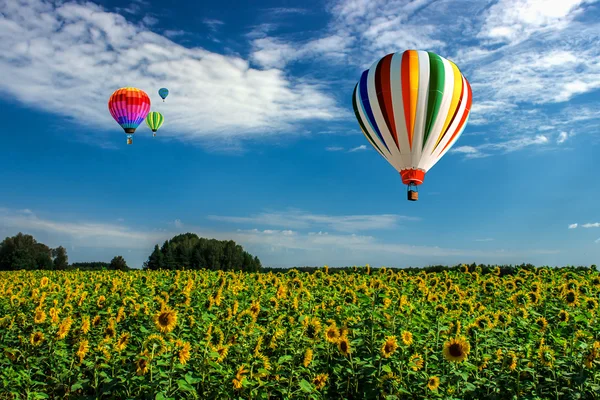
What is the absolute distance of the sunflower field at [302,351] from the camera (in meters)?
6.50

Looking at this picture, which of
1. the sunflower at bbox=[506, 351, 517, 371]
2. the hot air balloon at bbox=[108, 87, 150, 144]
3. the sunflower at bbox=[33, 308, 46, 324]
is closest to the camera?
the sunflower at bbox=[506, 351, 517, 371]

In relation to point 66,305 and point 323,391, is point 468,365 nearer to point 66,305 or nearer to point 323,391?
point 323,391

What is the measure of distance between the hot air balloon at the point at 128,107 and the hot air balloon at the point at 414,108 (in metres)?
22.3

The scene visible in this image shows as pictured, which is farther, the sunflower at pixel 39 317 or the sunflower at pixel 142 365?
the sunflower at pixel 39 317

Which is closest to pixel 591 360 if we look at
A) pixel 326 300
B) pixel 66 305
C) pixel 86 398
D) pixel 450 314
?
pixel 450 314

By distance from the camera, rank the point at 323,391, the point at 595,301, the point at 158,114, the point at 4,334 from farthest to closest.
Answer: the point at 158,114 → the point at 595,301 → the point at 4,334 → the point at 323,391

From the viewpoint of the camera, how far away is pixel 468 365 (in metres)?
7.42

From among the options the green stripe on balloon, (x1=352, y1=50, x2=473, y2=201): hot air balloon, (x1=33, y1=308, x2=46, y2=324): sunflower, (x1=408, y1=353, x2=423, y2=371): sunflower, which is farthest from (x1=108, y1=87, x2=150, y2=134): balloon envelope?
(x1=408, y1=353, x2=423, y2=371): sunflower

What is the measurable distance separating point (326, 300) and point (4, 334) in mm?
6071

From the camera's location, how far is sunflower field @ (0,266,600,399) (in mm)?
6504

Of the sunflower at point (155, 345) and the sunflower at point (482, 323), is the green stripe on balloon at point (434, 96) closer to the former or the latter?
the sunflower at point (482, 323)

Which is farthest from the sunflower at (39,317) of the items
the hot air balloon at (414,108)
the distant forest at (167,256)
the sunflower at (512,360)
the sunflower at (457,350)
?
the distant forest at (167,256)

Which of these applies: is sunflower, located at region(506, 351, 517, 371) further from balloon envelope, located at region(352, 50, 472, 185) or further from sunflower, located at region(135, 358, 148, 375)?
balloon envelope, located at region(352, 50, 472, 185)

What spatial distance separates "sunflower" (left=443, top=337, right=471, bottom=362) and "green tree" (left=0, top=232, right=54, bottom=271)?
1636 inches
